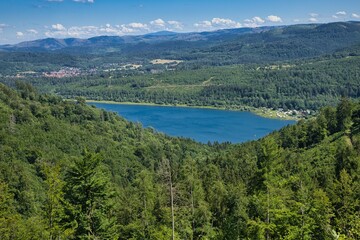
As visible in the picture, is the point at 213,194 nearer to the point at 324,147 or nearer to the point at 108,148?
the point at 324,147

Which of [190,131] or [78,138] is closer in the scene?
[78,138]

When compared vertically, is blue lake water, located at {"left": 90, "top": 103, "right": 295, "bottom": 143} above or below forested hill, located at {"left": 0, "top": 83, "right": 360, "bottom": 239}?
below

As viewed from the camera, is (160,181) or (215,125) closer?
(160,181)

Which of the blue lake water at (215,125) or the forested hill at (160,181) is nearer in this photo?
the forested hill at (160,181)

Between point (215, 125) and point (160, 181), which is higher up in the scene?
point (160, 181)

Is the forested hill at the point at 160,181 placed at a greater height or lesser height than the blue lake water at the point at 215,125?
greater

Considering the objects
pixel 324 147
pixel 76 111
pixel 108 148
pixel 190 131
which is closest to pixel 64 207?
pixel 324 147

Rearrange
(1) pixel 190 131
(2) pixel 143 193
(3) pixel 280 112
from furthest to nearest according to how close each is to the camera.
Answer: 1. (3) pixel 280 112
2. (1) pixel 190 131
3. (2) pixel 143 193

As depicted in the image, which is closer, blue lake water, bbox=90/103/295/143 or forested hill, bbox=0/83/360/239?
forested hill, bbox=0/83/360/239
